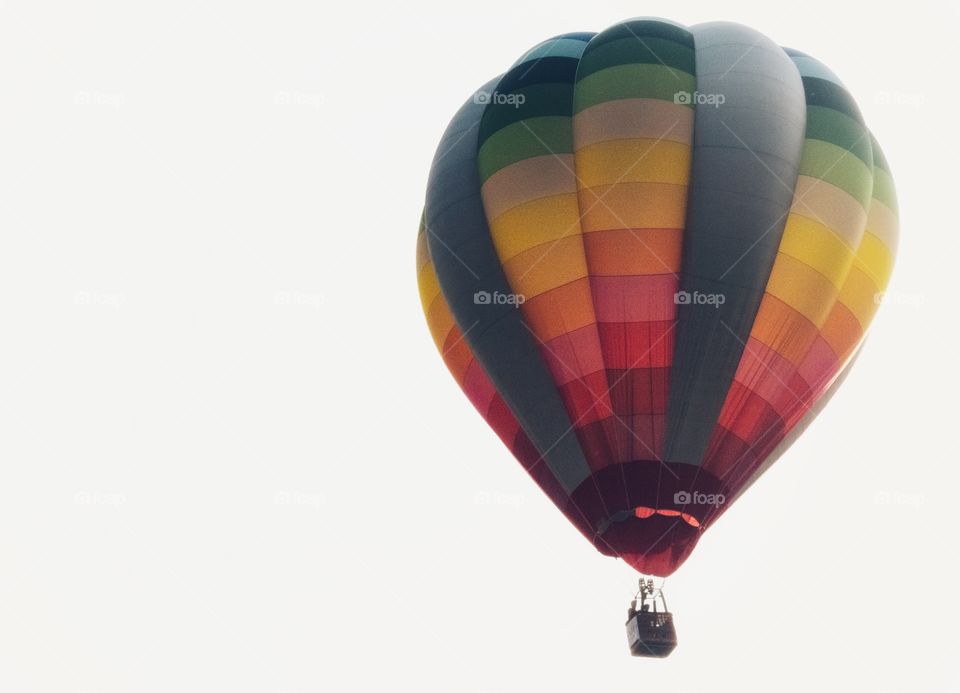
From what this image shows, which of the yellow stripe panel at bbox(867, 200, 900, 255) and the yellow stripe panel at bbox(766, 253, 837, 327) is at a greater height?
the yellow stripe panel at bbox(867, 200, 900, 255)

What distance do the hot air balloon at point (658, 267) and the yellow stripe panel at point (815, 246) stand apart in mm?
22

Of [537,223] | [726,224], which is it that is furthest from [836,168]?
[537,223]

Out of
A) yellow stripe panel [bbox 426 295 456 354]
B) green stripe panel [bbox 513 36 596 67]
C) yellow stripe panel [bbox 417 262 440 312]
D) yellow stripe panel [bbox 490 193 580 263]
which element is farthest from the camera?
yellow stripe panel [bbox 417 262 440 312]

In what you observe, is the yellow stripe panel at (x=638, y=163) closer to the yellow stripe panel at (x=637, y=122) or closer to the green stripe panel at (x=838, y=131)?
the yellow stripe panel at (x=637, y=122)

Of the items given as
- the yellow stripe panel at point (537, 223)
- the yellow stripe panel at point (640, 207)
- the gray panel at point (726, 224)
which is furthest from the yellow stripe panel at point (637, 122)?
the yellow stripe panel at point (537, 223)

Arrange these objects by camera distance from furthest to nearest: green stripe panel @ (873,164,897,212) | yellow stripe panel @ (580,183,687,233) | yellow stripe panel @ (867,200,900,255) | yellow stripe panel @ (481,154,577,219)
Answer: green stripe panel @ (873,164,897,212)
yellow stripe panel @ (867,200,900,255)
yellow stripe panel @ (481,154,577,219)
yellow stripe panel @ (580,183,687,233)

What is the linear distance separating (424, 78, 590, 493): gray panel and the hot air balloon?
0.03 m

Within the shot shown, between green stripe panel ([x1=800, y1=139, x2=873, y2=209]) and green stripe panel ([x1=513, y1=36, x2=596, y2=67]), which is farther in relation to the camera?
green stripe panel ([x1=513, y1=36, x2=596, y2=67])

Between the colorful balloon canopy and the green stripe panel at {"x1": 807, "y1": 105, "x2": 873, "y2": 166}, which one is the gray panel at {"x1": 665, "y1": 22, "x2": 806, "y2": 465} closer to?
the colorful balloon canopy

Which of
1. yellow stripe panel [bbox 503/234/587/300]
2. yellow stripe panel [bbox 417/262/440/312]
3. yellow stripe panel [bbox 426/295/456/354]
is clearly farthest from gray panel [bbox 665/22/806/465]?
yellow stripe panel [bbox 417/262/440/312]

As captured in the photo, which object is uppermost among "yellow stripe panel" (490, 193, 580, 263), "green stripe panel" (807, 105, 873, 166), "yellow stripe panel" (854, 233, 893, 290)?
"green stripe panel" (807, 105, 873, 166)

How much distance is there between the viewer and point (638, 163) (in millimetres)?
16109

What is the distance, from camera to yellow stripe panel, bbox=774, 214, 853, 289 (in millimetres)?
16109

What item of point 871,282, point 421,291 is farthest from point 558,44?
point 871,282
